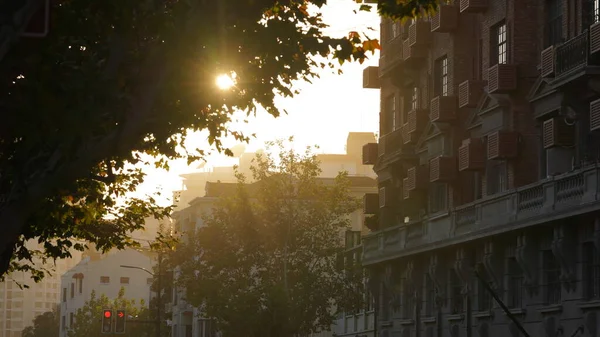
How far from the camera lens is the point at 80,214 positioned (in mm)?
31734

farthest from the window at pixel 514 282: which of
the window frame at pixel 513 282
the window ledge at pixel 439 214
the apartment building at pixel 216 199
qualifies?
the apartment building at pixel 216 199

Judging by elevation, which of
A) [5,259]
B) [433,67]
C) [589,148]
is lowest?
[5,259]

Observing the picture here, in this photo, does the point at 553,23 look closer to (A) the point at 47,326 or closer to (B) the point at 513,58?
(B) the point at 513,58

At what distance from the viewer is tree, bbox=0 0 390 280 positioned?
1967cm

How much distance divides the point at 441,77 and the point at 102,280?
121 metres

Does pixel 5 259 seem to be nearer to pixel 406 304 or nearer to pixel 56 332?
pixel 406 304

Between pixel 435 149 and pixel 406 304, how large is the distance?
283 inches

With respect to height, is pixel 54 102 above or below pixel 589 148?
below

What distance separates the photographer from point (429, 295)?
55406 millimetres

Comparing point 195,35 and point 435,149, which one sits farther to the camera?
point 435,149

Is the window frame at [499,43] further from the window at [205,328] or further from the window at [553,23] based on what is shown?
the window at [205,328]

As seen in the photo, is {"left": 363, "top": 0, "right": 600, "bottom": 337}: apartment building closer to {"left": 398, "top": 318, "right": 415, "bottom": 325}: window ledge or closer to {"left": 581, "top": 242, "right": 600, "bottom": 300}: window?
{"left": 581, "top": 242, "right": 600, "bottom": 300}: window

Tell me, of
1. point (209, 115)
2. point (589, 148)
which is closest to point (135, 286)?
point (589, 148)

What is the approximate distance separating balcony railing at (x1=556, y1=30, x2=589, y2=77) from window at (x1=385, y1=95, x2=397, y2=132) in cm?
2114
